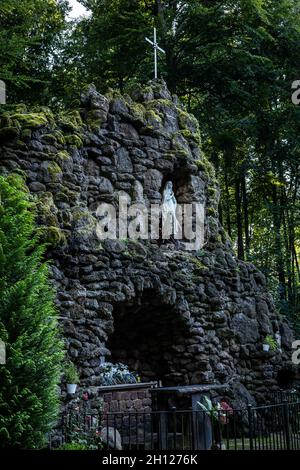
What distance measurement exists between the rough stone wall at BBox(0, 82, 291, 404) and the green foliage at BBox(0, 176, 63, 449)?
204 cm

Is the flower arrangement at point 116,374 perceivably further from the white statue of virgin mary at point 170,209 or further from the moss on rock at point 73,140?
the moss on rock at point 73,140

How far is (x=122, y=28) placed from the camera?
52.8 feet

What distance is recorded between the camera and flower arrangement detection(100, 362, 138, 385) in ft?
32.9

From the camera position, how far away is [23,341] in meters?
6.31

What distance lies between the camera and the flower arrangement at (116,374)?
394 inches

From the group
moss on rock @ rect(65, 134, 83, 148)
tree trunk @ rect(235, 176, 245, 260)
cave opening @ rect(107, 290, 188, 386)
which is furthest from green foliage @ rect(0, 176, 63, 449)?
tree trunk @ rect(235, 176, 245, 260)

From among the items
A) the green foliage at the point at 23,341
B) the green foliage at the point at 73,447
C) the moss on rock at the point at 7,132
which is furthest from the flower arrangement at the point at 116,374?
the moss on rock at the point at 7,132

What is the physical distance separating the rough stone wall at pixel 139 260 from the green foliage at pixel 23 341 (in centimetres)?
204

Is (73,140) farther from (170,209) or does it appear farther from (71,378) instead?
(71,378)

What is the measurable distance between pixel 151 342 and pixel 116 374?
1.25 meters

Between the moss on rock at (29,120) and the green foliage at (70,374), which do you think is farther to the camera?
the moss on rock at (29,120)

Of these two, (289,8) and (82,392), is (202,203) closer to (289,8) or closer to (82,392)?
(82,392)

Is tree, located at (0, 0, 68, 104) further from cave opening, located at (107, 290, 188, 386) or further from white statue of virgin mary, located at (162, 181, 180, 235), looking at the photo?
cave opening, located at (107, 290, 188, 386)
